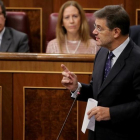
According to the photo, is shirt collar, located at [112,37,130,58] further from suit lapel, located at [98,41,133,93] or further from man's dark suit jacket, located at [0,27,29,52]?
man's dark suit jacket, located at [0,27,29,52]

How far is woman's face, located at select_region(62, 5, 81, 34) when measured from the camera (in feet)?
5.66

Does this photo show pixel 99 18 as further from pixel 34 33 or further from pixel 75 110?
pixel 34 33

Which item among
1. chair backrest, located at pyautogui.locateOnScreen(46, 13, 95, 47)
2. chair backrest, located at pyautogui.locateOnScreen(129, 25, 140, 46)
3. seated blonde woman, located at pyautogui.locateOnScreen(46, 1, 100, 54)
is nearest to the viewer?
chair backrest, located at pyautogui.locateOnScreen(129, 25, 140, 46)

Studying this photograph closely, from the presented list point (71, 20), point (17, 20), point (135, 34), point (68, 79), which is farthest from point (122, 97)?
point (17, 20)

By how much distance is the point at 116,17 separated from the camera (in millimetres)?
934

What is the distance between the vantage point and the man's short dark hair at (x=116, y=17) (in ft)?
3.06

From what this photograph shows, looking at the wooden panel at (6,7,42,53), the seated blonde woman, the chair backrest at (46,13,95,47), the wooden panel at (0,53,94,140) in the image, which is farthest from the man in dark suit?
the wooden panel at (6,7,42,53)

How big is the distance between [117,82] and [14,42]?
94 cm

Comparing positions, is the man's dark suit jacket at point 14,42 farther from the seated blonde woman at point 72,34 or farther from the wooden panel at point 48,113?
the wooden panel at point 48,113

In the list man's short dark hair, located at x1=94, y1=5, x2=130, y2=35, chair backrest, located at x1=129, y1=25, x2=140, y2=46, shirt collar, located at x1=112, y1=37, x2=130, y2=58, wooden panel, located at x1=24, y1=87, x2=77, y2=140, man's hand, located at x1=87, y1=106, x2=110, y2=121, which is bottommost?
wooden panel, located at x1=24, y1=87, x2=77, y2=140

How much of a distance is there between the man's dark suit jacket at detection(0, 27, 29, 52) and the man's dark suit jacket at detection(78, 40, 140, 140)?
2.78 feet

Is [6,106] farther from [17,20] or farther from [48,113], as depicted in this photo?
[17,20]

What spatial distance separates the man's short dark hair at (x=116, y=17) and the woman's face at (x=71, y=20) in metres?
0.78

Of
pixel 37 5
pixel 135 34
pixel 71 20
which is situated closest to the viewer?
pixel 135 34
